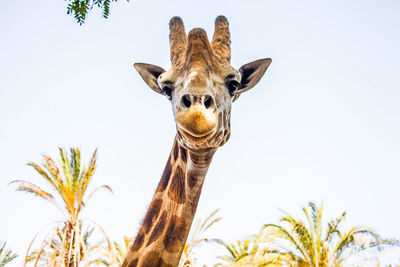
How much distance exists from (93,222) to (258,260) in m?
6.50

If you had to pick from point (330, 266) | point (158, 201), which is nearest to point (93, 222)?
point (330, 266)

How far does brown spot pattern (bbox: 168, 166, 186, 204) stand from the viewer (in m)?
3.65

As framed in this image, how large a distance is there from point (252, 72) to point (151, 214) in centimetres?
188

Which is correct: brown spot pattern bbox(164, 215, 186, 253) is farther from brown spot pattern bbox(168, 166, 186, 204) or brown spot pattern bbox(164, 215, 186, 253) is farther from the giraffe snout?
the giraffe snout

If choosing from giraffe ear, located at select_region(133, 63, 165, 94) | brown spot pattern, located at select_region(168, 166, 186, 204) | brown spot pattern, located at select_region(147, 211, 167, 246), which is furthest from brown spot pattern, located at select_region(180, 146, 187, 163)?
giraffe ear, located at select_region(133, 63, 165, 94)

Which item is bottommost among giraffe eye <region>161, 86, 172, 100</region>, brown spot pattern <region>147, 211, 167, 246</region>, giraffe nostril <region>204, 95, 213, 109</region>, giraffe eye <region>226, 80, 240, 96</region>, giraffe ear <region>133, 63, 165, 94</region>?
brown spot pattern <region>147, 211, 167, 246</region>

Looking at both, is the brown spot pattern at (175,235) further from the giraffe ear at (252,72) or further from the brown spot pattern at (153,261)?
the giraffe ear at (252,72)

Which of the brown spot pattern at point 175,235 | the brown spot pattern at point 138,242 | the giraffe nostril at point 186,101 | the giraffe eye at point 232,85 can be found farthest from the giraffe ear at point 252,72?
the brown spot pattern at point 138,242

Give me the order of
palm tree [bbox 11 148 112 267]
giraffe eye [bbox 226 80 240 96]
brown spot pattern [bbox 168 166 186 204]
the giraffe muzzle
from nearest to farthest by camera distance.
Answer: the giraffe muzzle < giraffe eye [bbox 226 80 240 96] < brown spot pattern [bbox 168 166 186 204] < palm tree [bbox 11 148 112 267]

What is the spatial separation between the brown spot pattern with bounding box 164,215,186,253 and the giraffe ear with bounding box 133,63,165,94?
142 centimetres

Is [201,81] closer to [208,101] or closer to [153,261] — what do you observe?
[208,101]

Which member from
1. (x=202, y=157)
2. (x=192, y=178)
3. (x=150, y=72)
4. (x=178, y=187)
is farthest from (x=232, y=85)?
(x=178, y=187)

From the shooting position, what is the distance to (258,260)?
13641 millimetres

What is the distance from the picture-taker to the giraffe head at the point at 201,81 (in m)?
2.46
